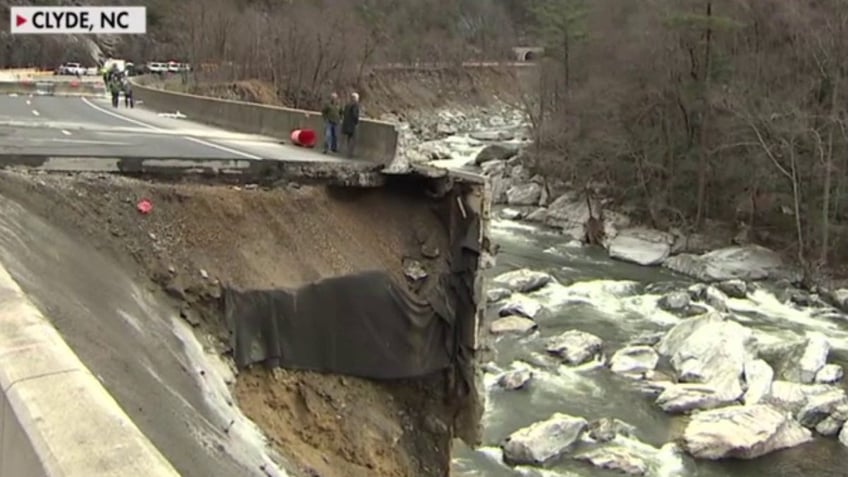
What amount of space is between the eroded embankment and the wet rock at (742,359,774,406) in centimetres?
1105

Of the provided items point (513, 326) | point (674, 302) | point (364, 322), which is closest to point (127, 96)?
point (513, 326)

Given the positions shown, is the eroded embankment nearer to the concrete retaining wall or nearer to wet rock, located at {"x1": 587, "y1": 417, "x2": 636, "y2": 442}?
wet rock, located at {"x1": 587, "y1": 417, "x2": 636, "y2": 442}

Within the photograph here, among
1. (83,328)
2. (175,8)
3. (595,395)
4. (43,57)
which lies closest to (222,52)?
(43,57)

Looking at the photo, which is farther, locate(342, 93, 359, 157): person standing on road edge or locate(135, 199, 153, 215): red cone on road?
locate(342, 93, 359, 157): person standing on road edge

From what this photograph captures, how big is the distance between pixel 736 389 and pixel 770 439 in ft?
9.67

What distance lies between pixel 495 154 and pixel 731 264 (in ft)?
78.6

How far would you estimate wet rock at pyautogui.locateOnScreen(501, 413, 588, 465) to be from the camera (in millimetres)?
16859

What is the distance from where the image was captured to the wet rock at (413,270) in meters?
11.4

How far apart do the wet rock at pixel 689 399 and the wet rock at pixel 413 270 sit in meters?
9.85

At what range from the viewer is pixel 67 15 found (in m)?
10.1

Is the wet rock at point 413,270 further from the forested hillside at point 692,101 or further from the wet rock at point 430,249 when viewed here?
the forested hillside at point 692,101

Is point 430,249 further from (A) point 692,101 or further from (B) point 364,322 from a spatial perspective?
(A) point 692,101

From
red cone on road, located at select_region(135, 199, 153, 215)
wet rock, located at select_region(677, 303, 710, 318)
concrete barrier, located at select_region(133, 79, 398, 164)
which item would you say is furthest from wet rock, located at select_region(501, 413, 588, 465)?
wet rock, located at select_region(677, 303, 710, 318)

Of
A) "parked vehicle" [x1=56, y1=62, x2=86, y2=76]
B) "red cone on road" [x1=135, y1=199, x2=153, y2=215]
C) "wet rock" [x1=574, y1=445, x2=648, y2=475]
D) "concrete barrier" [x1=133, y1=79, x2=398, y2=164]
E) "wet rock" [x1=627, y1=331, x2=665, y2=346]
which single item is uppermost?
"parked vehicle" [x1=56, y1=62, x2=86, y2=76]
